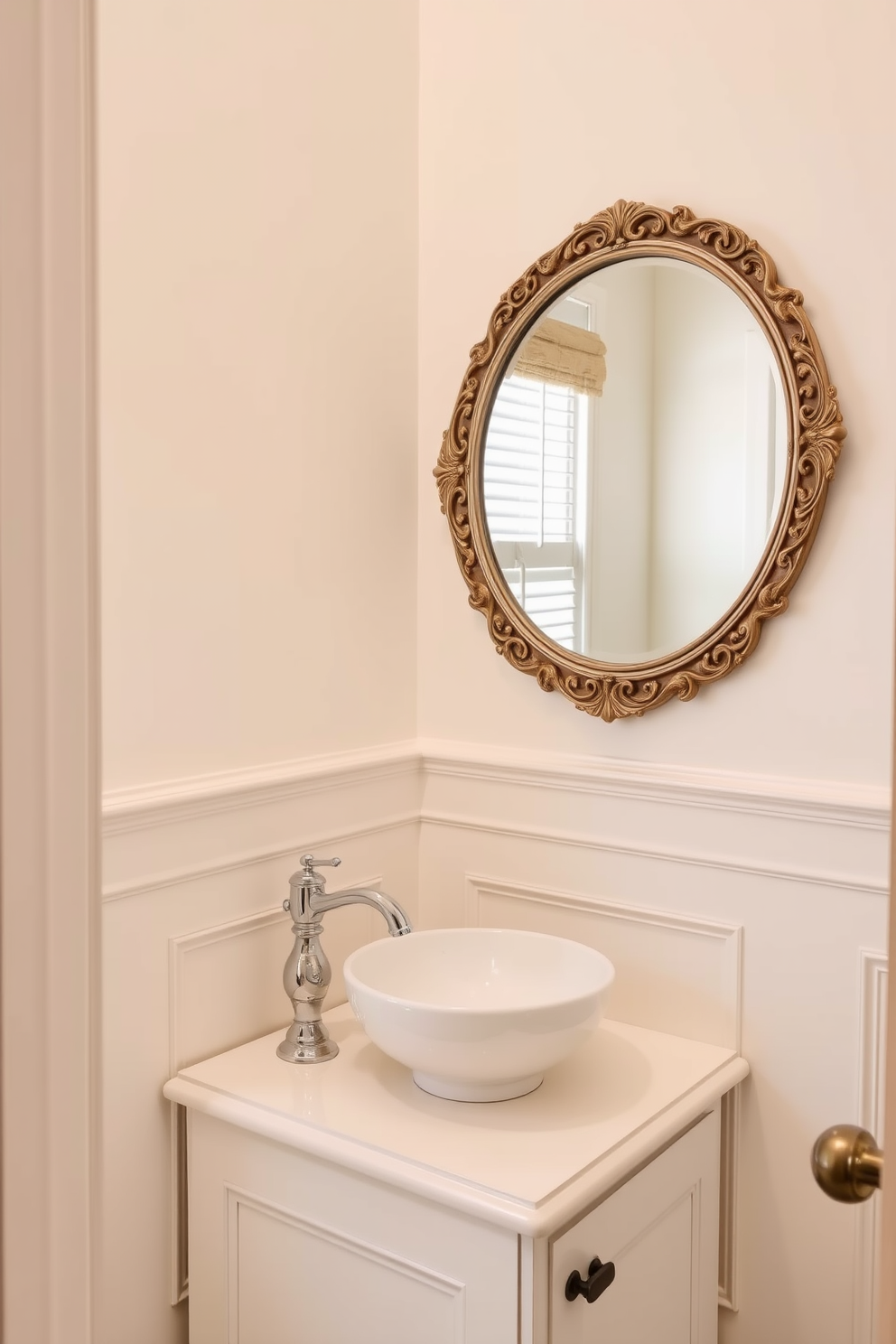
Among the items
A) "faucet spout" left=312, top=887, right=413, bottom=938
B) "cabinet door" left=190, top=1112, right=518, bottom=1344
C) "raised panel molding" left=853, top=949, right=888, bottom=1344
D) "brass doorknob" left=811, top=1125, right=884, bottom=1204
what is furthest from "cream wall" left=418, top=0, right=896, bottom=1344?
"brass doorknob" left=811, top=1125, right=884, bottom=1204

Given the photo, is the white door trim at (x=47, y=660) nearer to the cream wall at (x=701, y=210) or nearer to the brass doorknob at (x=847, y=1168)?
the brass doorknob at (x=847, y=1168)

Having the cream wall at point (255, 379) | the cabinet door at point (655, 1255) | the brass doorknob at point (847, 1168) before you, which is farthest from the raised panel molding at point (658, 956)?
the brass doorknob at point (847, 1168)

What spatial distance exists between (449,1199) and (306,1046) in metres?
0.40

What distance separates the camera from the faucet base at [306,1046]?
1523 millimetres

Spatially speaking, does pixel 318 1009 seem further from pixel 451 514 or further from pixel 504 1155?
pixel 451 514

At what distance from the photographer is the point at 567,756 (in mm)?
1739

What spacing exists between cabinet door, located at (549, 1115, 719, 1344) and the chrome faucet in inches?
17.7

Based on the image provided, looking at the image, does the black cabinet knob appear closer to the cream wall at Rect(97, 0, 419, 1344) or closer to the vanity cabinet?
the vanity cabinet

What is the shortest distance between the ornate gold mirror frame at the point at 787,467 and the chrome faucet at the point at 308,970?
47cm

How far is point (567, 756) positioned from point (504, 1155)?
0.65 meters

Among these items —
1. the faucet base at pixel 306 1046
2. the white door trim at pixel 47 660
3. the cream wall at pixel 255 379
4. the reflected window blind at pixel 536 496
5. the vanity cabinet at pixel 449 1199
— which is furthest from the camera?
the reflected window blind at pixel 536 496

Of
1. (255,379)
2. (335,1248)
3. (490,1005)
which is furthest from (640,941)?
(255,379)

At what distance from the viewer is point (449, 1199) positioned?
1.19 meters

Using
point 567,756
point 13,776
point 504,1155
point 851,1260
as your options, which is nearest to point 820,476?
point 567,756
